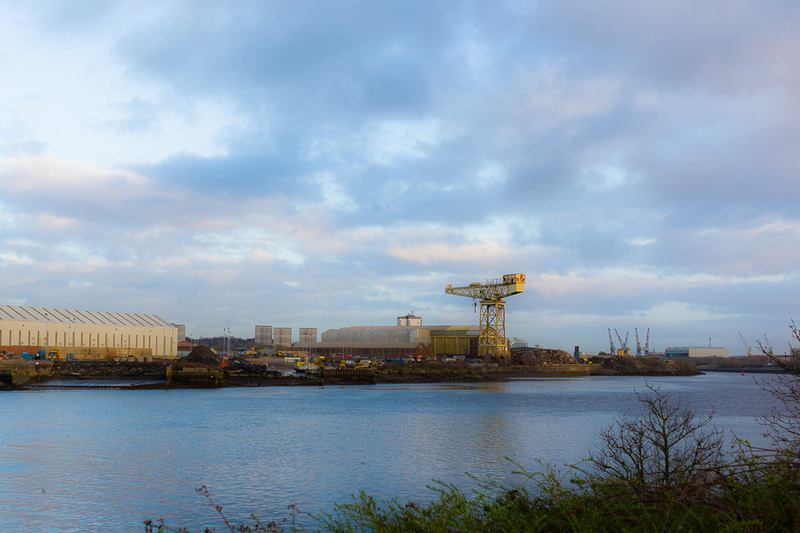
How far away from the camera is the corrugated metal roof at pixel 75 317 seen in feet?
342

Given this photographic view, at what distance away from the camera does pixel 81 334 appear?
108562 millimetres

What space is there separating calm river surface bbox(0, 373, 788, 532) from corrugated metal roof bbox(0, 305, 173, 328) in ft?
189

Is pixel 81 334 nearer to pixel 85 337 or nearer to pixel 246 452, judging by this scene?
pixel 85 337

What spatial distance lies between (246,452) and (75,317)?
9791cm

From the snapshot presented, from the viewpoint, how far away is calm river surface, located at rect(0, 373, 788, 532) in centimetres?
1836

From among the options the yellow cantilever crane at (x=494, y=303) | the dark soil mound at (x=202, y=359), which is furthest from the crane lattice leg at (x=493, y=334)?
the dark soil mound at (x=202, y=359)

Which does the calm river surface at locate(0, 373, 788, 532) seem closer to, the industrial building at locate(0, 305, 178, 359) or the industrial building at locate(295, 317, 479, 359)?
the industrial building at locate(0, 305, 178, 359)

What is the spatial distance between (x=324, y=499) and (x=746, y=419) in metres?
38.8

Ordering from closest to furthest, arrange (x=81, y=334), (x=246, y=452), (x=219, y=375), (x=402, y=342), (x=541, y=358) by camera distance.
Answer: (x=246, y=452) < (x=219, y=375) < (x=81, y=334) < (x=402, y=342) < (x=541, y=358)

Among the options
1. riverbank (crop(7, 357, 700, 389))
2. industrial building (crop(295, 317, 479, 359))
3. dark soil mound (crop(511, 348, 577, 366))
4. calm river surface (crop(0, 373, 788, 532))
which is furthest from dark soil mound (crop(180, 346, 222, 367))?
dark soil mound (crop(511, 348, 577, 366))

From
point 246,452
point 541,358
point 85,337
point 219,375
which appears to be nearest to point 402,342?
point 541,358

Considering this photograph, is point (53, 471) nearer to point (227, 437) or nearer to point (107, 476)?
point (107, 476)

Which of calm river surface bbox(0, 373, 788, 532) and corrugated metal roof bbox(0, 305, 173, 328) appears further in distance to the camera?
corrugated metal roof bbox(0, 305, 173, 328)

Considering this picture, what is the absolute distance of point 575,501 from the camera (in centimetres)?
966
